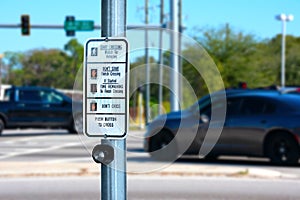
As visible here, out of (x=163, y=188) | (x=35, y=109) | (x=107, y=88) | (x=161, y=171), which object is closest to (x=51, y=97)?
(x=35, y=109)

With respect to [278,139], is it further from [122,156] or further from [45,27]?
[45,27]

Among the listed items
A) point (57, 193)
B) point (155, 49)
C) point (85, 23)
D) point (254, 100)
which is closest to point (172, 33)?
Answer: point (155, 49)

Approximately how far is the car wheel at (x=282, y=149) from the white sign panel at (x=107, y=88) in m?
9.66

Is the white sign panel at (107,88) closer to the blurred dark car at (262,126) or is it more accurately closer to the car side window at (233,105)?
the blurred dark car at (262,126)

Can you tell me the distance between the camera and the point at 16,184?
11086 mm

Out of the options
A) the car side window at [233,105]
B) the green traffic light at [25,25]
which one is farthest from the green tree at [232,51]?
the car side window at [233,105]

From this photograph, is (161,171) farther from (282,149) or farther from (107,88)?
(107,88)

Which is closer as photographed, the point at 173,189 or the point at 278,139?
the point at 173,189

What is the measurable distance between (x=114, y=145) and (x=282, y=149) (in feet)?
31.7

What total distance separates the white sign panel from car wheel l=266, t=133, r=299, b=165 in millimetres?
9657

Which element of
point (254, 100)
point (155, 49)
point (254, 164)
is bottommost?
point (254, 164)

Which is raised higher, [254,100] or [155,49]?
[155,49]

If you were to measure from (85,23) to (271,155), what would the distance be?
54.8 ft

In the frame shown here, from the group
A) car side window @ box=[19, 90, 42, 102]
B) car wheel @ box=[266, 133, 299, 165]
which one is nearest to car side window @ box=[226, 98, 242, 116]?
car wheel @ box=[266, 133, 299, 165]
